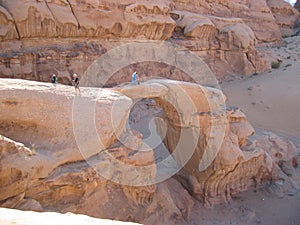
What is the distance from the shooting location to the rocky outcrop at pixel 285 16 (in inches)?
1033

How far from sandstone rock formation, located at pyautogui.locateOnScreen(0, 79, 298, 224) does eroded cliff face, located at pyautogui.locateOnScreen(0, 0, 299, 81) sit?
6010 mm

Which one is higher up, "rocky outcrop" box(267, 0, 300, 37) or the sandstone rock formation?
"rocky outcrop" box(267, 0, 300, 37)

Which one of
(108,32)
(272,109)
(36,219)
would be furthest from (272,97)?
(36,219)

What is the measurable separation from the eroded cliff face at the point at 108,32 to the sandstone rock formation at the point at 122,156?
601cm

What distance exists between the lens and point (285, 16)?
88.4 ft

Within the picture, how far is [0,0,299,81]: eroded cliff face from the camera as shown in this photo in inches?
451

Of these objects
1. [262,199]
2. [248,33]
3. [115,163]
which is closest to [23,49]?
[115,163]

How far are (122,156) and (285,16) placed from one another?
27.0 m

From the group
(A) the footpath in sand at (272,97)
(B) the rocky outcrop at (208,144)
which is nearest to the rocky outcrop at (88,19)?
(A) the footpath in sand at (272,97)

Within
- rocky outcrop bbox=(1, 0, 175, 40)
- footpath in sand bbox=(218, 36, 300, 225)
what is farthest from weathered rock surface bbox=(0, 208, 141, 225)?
rocky outcrop bbox=(1, 0, 175, 40)

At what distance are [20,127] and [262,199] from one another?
270 inches

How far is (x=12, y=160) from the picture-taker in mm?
4469

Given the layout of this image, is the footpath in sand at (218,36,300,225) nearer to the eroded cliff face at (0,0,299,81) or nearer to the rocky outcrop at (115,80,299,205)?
the rocky outcrop at (115,80,299,205)

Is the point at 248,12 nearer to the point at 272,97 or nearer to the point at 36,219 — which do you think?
the point at 272,97
